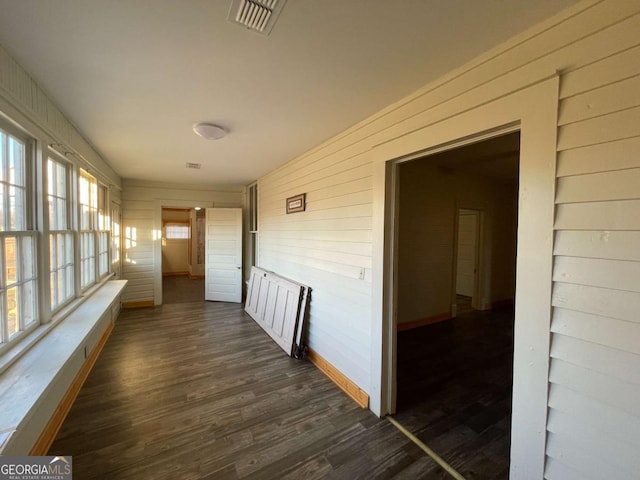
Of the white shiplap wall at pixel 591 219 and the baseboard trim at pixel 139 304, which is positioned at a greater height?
the white shiplap wall at pixel 591 219

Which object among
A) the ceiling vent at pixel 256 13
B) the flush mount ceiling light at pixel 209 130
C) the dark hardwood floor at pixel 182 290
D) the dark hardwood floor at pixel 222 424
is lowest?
the dark hardwood floor at pixel 182 290

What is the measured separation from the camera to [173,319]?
15.0ft

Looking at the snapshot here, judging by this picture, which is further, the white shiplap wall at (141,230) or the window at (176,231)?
the window at (176,231)

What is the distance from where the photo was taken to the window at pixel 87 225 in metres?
3.00

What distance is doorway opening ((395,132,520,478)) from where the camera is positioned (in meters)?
2.12

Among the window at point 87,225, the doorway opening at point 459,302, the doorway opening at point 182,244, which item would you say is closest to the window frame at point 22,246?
the window at point 87,225

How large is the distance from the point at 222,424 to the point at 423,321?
3454 millimetres

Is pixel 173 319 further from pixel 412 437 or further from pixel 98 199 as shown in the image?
pixel 412 437

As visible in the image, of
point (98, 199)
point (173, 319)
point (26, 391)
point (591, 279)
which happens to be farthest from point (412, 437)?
point (98, 199)

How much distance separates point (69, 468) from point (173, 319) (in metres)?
3.18

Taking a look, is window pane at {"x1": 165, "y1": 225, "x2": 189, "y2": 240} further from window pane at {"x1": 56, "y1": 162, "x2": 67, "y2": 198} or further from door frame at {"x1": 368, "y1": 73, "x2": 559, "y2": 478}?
door frame at {"x1": 368, "y1": 73, "x2": 559, "y2": 478}

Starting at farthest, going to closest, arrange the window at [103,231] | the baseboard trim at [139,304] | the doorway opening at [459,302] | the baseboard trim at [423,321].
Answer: the baseboard trim at [139,304], the baseboard trim at [423,321], the window at [103,231], the doorway opening at [459,302]

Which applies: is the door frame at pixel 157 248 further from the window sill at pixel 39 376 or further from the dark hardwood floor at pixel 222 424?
the window sill at pixel 39 376

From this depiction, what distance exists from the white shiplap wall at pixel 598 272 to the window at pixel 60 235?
347 cm
